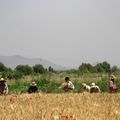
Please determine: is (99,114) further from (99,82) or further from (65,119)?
(99,82)

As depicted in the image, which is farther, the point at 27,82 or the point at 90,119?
the point at 27,82

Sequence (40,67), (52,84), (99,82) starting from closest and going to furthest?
1. (99,82)
2. (52,84)
3. (40,67)

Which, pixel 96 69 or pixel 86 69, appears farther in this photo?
pixel 96 69

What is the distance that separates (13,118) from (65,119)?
0.93 metres

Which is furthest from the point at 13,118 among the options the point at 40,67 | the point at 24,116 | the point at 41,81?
the point at 40,67

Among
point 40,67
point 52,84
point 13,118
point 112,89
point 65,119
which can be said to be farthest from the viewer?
point 40,67

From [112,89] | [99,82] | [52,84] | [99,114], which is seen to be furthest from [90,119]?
[52,84]

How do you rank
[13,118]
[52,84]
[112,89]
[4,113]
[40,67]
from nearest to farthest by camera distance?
[13,118] < [4,113] < [112,89] < [52,84] < [40,67]

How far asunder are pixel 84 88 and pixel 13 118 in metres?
16.6

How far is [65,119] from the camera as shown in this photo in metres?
7.10

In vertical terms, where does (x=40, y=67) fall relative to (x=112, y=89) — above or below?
above

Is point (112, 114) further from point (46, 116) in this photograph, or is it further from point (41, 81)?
point (41, 81)

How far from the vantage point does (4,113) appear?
847 cm

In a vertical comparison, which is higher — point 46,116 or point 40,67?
point 40,67
